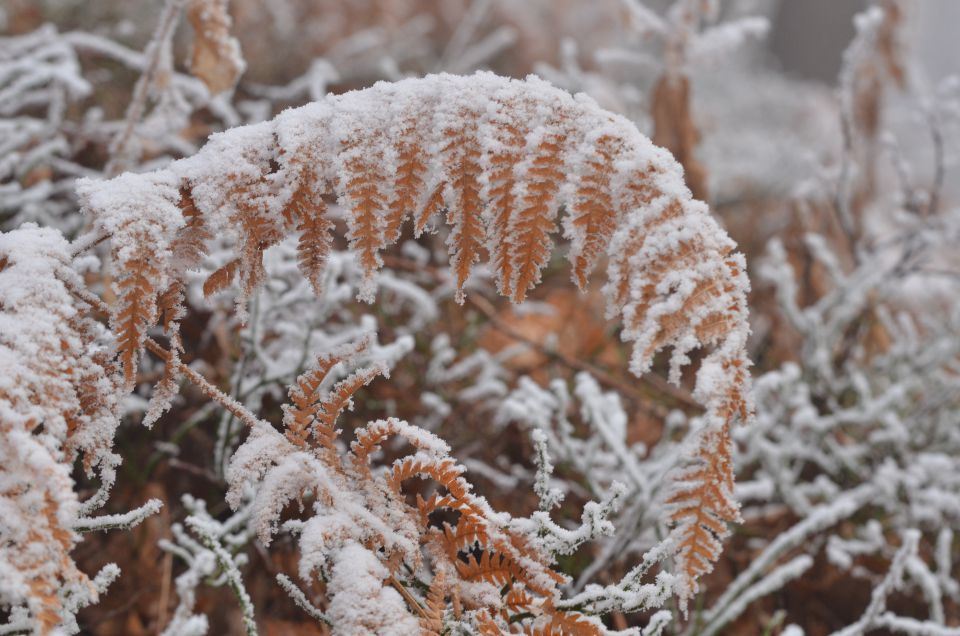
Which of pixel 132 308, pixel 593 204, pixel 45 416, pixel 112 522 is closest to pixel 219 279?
pixel 132 308

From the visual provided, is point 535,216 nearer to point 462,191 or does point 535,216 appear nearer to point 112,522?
point 462,191

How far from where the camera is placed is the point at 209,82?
1.54 meters

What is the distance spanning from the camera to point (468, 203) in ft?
3.18

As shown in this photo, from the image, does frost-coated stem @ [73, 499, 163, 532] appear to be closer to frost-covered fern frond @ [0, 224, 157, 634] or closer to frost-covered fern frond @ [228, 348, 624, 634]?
A: frost-covered fern frond @ [0, 224, 157, 634]

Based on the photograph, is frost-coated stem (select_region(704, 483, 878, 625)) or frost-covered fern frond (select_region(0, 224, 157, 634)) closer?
frost-covered fern frond (select_region(0, 224, 157, 634))

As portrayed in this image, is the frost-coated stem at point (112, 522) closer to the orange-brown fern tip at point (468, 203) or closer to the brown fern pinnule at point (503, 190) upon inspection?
the orange-brown fern tip at point (468, 203)

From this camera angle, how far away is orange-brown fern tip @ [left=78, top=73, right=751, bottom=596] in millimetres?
892

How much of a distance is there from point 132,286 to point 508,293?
1.40ft

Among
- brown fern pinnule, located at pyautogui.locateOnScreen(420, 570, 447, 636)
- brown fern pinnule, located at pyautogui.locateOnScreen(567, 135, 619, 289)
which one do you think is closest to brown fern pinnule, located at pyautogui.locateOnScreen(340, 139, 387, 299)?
brown fern pinnule, located at pyautogui.locateOnScreen(567, 135, 619, 289)

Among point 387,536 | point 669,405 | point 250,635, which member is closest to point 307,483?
point 387,536

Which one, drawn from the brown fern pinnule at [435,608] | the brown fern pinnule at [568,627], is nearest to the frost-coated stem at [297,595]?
the brown fern pinnule at [435,608]

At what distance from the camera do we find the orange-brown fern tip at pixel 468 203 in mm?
892

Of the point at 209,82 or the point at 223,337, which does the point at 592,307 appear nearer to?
the point at 223,337

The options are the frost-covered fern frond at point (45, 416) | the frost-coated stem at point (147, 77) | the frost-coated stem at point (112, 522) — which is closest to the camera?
the frost-covered fern frond at point (45, 416)
